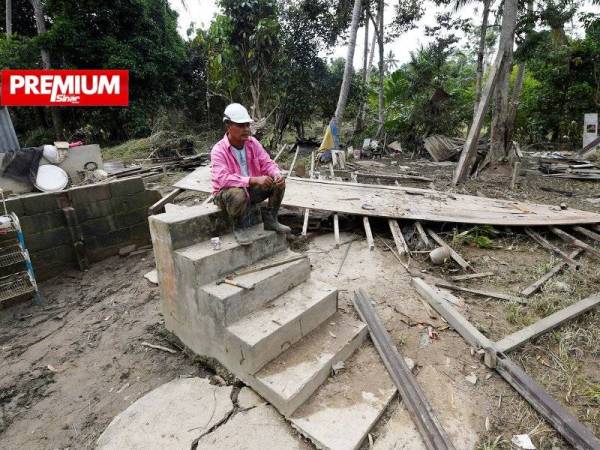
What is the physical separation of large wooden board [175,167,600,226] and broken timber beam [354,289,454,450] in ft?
8.04

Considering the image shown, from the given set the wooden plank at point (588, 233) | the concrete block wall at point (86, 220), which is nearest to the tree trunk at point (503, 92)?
the wooden plank at point (588, 233)

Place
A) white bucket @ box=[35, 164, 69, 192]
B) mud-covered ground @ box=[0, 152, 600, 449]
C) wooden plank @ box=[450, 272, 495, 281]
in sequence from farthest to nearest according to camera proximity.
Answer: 1. white bucket @ box=[35, 164, 69, 192]
2. wooden plank @ box=[450, 272, 495, 281]
3. mud-covered ground @ box=[0, 152, 600, 449]

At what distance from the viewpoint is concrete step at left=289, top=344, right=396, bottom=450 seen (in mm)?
2258

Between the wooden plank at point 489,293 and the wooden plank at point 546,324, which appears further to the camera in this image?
the wooden plank at point 489,293

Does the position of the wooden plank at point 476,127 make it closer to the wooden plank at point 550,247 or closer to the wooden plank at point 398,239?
the wooden plank at point 550,247

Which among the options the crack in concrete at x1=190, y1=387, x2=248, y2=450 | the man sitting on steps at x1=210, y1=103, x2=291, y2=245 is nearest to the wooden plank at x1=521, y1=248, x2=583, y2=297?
the man sitting on steps at x1=210, y1=103, x2=291, y2=245

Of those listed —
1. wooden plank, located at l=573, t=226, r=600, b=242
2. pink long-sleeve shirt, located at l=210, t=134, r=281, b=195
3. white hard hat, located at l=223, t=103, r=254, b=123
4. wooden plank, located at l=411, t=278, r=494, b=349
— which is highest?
white hard hat, located at l=223, t=103, r=254, b=123

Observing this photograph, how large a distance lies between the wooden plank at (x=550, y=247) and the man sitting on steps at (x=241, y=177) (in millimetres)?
3818

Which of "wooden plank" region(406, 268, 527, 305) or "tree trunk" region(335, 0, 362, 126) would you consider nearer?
"wooden plank" region(406, 268, 527, 305)

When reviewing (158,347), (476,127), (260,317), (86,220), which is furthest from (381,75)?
(158,347)

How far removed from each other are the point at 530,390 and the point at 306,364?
1.71 m

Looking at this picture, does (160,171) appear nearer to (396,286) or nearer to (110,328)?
(110,328)

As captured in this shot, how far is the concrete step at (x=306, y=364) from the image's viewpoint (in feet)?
8.04

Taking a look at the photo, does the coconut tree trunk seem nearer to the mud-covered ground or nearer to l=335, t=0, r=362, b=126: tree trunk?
l=335, t=0, r=362, b=126: tree trunk
